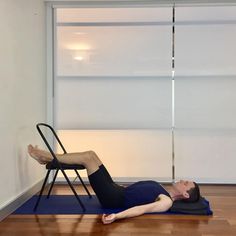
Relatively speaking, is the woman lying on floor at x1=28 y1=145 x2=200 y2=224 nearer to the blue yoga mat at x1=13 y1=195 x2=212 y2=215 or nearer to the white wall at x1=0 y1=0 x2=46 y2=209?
the blue yoga mat at x1=13 y1=195 x2=212 y2=215

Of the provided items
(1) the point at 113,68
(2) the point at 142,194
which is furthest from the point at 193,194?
(1) the point at 113,68

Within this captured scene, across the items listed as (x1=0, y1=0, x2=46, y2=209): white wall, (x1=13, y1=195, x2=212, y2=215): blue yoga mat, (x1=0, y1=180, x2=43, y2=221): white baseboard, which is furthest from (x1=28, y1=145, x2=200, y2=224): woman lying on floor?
(x1=0, y1=180, x2=43, y2=221): white baseboard

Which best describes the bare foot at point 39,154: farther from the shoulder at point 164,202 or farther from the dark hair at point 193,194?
the dark hair at point 193,194

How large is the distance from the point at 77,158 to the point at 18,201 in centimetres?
76

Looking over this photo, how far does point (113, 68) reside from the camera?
534 centimetres

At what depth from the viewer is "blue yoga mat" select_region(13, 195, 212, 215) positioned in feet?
12.5

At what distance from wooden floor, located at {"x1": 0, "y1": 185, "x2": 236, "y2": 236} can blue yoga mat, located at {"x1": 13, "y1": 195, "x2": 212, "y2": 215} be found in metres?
0.10

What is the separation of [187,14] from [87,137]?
6.71 feet

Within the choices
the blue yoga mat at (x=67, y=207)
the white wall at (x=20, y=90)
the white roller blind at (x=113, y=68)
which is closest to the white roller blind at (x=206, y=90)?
the white roller blind at (x=113, y=68)

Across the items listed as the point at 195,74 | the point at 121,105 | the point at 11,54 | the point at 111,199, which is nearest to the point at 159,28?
the point at 195,74

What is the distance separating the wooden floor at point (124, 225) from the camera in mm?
3234

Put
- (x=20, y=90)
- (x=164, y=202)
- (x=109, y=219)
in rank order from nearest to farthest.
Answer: (x=109, y=219) → (x=164, y=202) → (x=20, y=90)

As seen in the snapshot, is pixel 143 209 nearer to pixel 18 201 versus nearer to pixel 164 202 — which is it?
pixel 164 202

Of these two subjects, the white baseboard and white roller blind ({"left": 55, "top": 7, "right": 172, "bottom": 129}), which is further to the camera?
white roller blind ({"left": 55, "top": 7, "right": 172, "bottom": 129})
